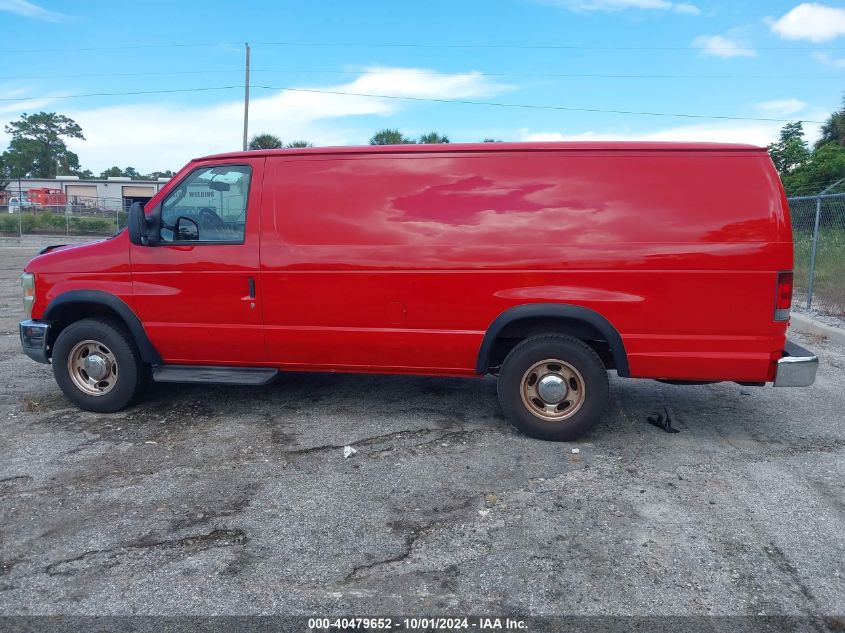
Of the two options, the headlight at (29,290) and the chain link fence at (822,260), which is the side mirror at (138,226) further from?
the chain link fence at (822,260)

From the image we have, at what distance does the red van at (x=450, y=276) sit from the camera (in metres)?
4.33

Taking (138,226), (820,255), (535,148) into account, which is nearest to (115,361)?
(138,226)

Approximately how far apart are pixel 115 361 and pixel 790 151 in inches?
1117

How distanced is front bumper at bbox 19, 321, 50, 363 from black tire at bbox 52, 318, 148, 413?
92 millimetres

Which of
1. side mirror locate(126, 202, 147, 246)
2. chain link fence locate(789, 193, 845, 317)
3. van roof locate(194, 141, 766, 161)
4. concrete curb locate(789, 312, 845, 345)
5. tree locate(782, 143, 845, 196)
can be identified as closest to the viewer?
van roof locate(194, 141, 766, 161)

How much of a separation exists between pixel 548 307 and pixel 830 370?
4506 mm

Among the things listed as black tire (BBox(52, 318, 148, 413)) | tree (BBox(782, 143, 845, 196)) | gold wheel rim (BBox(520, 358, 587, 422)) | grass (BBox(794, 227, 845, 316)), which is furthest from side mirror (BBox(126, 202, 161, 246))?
tree (BBox(782, 143, 845, 196))

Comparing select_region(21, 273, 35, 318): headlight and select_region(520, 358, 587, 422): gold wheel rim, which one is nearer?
select_region(520, 358, 587, 422): gold wheel rim

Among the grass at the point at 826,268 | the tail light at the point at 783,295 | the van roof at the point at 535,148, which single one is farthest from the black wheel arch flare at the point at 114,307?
the grass at the point at 826,268

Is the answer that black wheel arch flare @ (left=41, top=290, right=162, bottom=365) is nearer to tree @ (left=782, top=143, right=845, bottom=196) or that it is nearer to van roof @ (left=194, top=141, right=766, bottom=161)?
van roof @ (left=194, top=141, right=766, bottom=161)

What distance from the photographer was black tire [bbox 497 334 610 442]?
4574 millimetres

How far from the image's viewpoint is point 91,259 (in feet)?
16.9

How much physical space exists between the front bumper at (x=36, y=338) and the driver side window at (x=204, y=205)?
1.28 metres

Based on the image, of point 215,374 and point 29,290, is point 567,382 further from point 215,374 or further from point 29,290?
point 29,290
